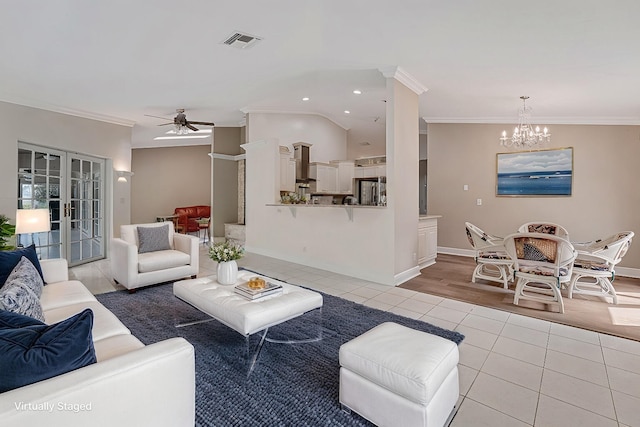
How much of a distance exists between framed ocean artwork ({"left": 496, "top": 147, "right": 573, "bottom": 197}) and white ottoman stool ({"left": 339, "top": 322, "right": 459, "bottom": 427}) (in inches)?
206

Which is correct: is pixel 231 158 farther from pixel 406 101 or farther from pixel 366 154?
pixel 406 101

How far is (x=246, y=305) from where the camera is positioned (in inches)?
91.7

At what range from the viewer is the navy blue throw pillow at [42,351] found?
41.0 inches

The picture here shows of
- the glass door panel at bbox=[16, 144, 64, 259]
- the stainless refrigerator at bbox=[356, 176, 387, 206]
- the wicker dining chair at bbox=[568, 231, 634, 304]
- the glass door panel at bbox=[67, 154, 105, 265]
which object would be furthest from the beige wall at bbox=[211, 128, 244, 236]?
the wicker dining chair at bbox=[568, 231, 634, 304]

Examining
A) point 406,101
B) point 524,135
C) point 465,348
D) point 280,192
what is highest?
point 406,101

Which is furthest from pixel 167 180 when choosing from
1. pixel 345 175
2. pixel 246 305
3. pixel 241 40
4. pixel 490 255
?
pixel 490 255

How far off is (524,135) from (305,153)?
429 centimetres

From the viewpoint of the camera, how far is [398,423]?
157 cm

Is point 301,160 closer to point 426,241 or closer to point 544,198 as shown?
point 426,241

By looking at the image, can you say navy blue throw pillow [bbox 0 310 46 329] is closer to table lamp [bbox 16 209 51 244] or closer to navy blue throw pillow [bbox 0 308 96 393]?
navy blue throw pillow [bbox 0 308 96 393]

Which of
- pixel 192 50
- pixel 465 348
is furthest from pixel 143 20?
pixel 465 348

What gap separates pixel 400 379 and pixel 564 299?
11.2ft

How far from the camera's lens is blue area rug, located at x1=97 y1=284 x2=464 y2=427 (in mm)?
1764

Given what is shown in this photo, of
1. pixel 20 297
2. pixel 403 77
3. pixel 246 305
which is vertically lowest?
pixel 246 305
